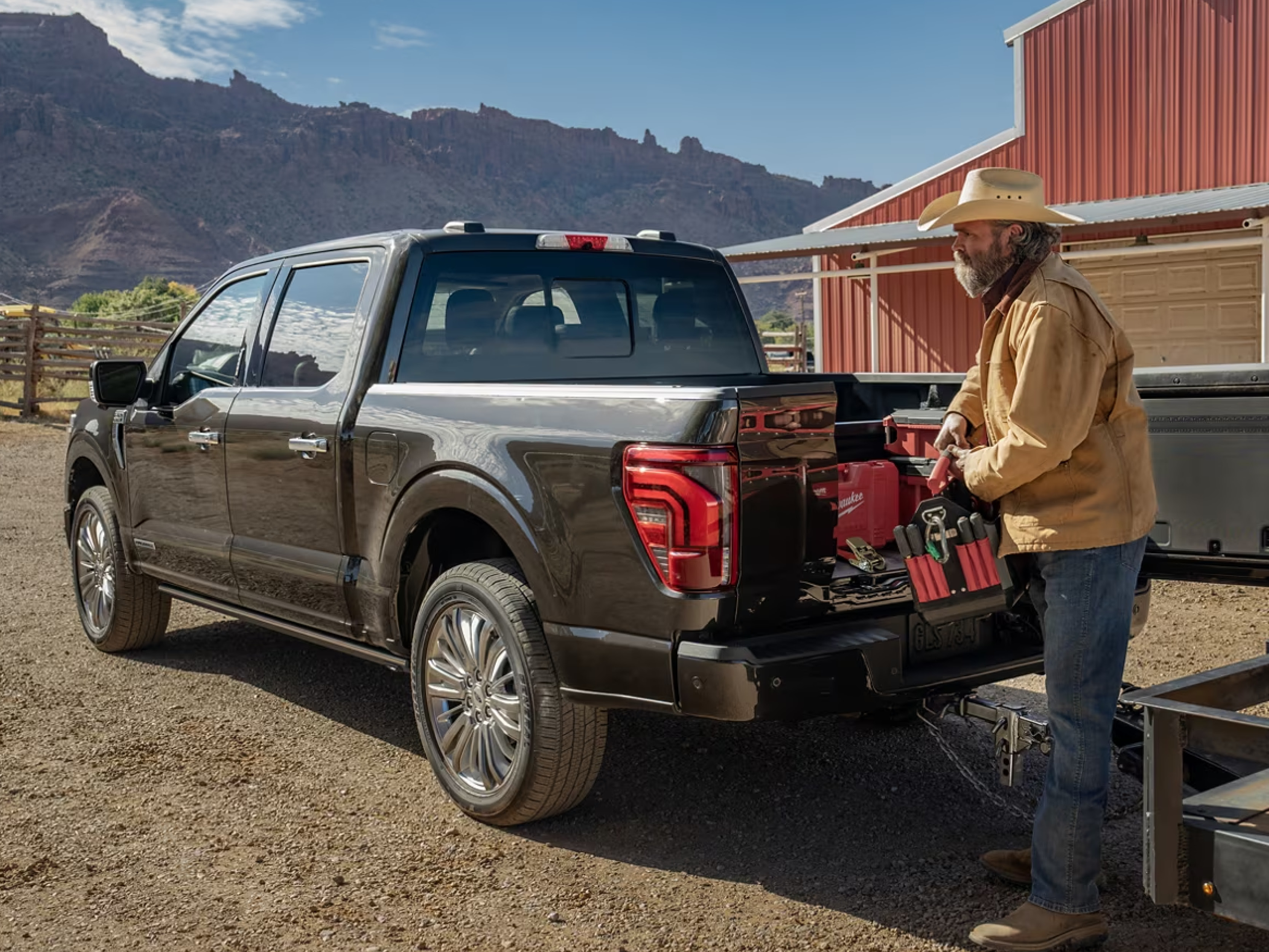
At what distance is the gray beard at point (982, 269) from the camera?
322cm

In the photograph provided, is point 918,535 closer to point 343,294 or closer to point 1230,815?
point 1230,815

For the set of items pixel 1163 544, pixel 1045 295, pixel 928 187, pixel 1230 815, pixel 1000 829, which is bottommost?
pixel 1000 829

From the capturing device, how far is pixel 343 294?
4.84 m

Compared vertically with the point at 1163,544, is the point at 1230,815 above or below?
below

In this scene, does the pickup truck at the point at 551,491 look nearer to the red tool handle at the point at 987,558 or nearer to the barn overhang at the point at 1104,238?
the red tool handle at the point at 987,558

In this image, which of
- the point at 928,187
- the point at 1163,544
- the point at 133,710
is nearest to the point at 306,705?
the point at 133,710

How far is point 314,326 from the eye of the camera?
4988 mm

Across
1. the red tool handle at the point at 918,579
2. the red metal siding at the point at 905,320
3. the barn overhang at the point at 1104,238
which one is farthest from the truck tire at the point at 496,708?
the red metal siding at the point at 905,320

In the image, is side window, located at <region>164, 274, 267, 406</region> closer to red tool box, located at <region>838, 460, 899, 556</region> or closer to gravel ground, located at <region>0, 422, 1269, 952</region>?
gravel ground, located at <region>0, 422, 1269, 952</region>

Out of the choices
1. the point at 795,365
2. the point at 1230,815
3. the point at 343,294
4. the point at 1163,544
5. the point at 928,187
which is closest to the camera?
the point at 1230,815

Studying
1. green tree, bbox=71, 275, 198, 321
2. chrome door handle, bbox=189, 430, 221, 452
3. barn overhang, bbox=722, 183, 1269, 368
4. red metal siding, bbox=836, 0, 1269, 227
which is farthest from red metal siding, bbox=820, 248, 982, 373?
green tree, bbox=71, 275, 198, 321

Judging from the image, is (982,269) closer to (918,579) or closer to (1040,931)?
(918,579)

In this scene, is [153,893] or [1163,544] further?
[1163,544]

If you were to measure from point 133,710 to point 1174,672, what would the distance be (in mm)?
4689
